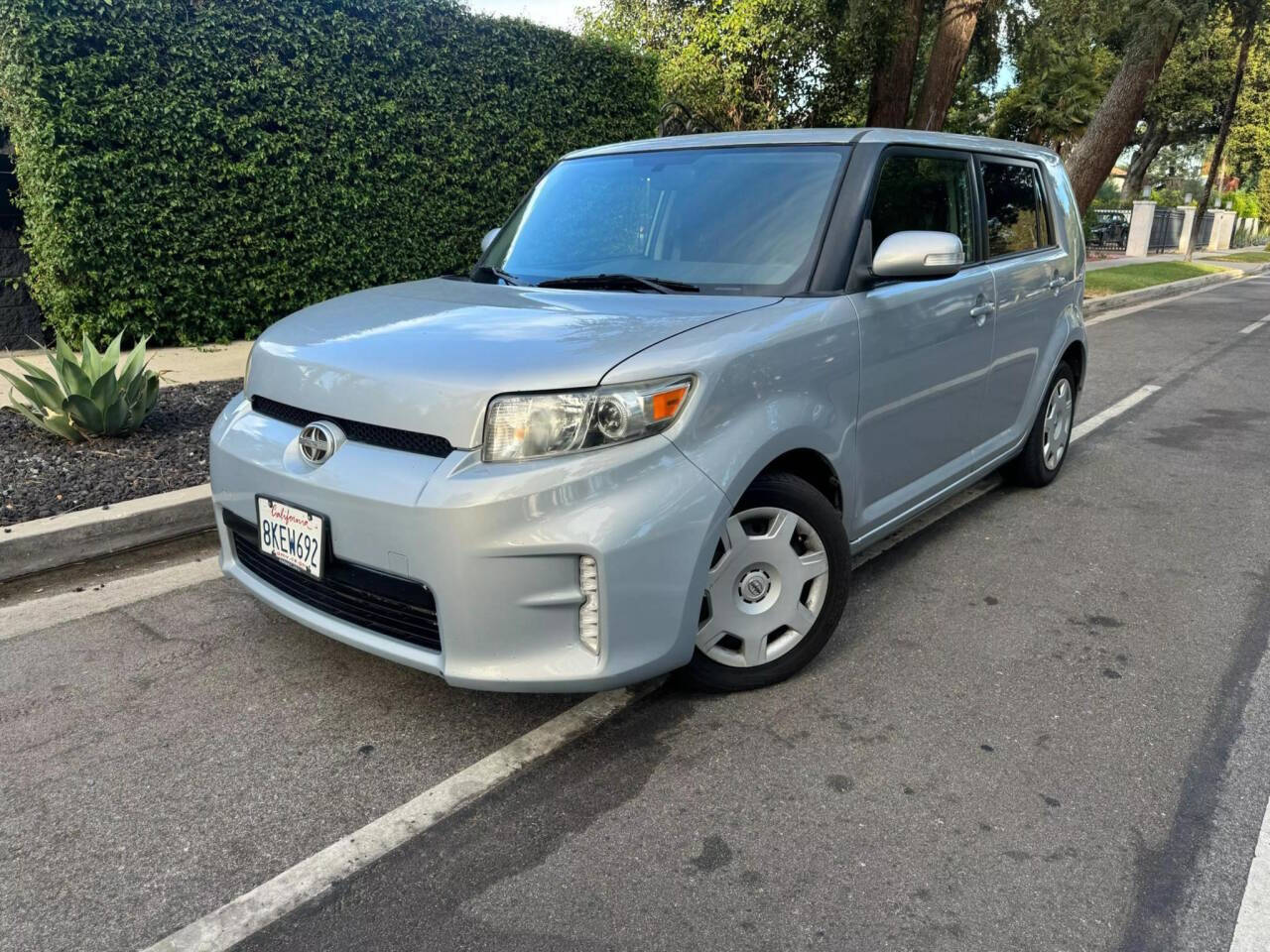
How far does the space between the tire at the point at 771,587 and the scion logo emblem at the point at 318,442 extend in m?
1.14

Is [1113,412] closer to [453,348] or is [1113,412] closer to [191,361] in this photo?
[453,348]

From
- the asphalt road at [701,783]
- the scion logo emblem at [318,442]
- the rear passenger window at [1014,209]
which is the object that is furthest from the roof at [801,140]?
the scion logo emblem at [318,442]

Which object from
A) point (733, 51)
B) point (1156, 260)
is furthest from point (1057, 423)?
point (1156, 260)

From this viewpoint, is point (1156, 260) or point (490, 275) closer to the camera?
point (490, 275)

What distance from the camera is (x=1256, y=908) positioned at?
2197mm

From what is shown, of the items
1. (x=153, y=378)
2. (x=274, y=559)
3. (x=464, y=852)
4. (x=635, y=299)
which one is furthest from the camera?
(x=153, y=378)

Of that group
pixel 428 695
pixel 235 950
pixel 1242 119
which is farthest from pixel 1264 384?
pixel 1242 119

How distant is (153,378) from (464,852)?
13.4 ft

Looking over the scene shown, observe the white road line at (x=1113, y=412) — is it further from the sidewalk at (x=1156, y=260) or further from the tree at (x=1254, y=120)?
the tree at (x=1254, y=120)

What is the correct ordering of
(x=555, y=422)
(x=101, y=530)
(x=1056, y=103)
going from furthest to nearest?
(x=1056, y=103)
(x=101, y=530)
(x=555, y=422)

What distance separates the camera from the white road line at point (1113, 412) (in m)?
6.83

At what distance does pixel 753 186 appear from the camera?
348 cm

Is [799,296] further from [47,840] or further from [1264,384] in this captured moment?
[1264,384]

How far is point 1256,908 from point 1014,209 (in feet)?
10.9
